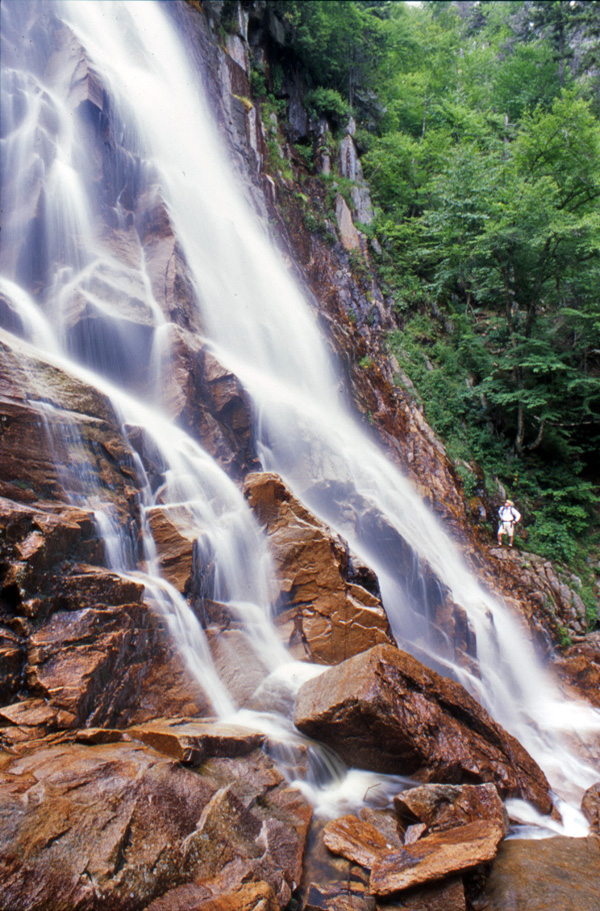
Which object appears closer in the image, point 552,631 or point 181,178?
point 552,631

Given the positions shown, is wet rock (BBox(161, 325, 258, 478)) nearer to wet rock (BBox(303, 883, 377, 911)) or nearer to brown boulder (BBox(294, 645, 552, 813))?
brown boulder (BBox(294, 645, 552, 813))

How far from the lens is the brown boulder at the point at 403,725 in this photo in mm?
4934

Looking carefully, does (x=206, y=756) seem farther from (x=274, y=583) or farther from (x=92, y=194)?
(x=92, y=194)

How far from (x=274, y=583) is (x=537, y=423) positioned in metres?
11.2

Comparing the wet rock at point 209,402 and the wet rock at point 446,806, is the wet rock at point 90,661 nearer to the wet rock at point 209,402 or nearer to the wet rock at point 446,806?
the wet rock at point 446,806

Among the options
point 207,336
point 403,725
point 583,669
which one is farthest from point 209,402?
point 583,669

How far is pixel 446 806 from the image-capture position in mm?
4508

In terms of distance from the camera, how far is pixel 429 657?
8.27 meters

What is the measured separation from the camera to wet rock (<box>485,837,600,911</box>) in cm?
359

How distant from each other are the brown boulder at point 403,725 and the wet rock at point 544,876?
0.76 m

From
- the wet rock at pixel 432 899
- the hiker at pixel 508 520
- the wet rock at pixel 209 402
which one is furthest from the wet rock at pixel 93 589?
the hiker at pixel 508 520

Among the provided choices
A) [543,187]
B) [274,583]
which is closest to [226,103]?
[543,187]

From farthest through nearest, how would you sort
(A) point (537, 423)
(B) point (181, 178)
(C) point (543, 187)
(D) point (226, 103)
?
(D) point (226, 103), (A) point (537, 423), (B) point (181, 178), (C) point (543, 187)

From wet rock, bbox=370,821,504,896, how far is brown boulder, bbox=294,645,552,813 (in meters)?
0.87
